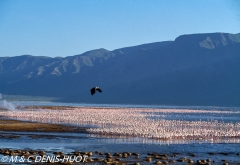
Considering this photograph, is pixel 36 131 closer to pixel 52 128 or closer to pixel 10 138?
pixel 52 128

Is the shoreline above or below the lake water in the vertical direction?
below

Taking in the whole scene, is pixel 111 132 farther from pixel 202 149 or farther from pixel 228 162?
pixel 228 162

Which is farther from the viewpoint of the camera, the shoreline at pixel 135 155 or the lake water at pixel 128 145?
the lake water at pixel 128 145

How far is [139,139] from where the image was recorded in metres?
40.5

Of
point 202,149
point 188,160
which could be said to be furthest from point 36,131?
point 188,160

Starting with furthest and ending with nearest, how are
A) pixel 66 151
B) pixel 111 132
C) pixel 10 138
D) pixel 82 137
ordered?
pixel 111 132, pixel 82 137, pixel 10 138, pixel 66 151

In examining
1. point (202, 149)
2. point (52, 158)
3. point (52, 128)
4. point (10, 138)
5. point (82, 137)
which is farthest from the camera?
point (52, 128)

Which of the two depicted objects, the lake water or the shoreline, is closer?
the shoreline

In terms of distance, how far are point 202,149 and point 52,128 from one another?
18.8 meters

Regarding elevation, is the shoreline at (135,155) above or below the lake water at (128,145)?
below

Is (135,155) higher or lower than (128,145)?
lower

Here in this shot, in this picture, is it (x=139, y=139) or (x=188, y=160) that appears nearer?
(x=188, y=160)

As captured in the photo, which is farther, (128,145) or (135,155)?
(128,145)

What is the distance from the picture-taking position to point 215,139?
41.9 metres
